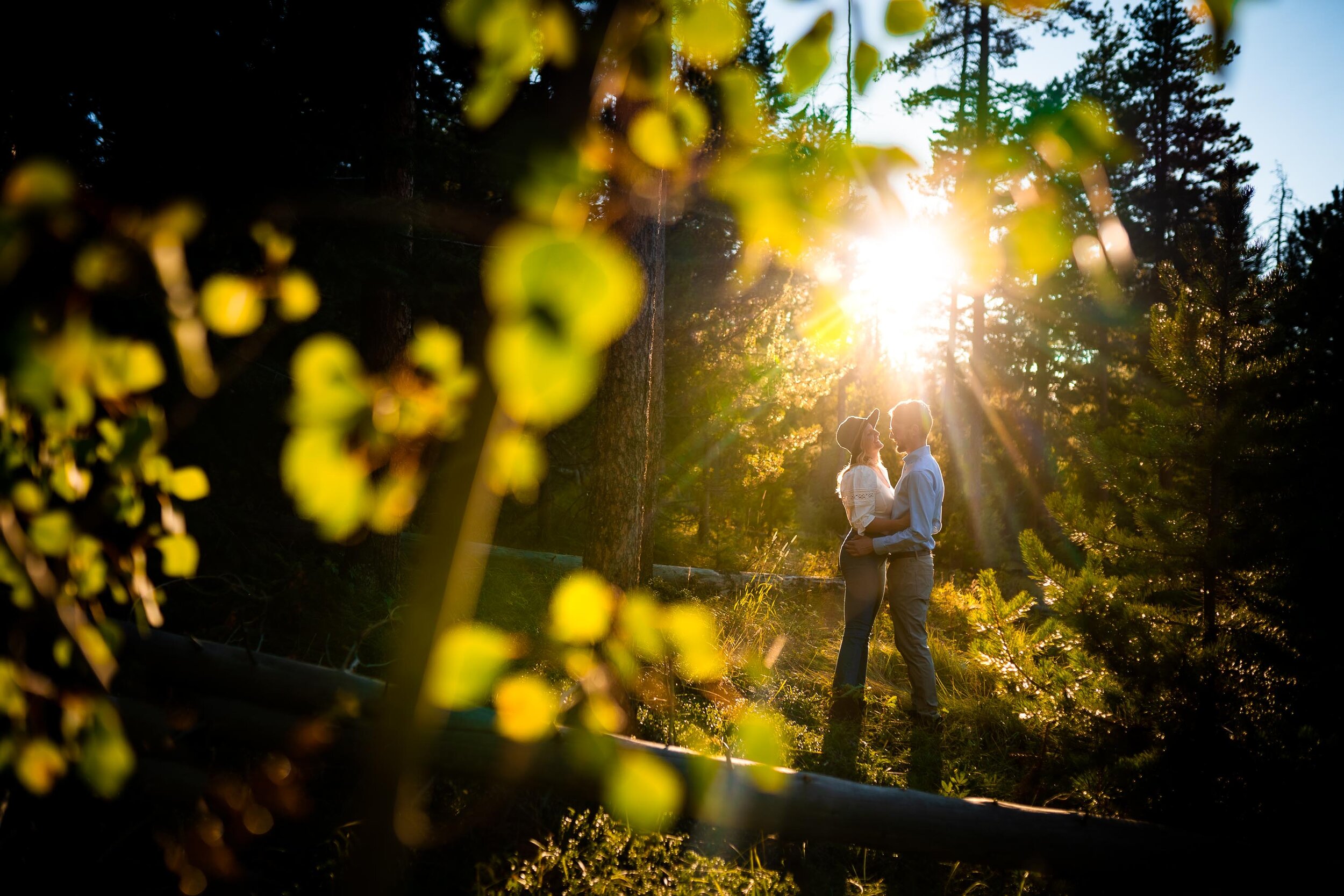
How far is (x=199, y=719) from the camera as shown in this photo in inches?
106

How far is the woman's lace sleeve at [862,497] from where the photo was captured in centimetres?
439

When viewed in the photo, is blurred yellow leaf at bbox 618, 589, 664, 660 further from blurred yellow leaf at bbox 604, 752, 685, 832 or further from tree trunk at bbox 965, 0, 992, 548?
tree trunk at bbox 965, 0, 992, 548

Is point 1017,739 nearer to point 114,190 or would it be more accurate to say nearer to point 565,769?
point 565,769

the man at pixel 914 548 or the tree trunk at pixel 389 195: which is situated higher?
the tree trunk at pixel 389 195

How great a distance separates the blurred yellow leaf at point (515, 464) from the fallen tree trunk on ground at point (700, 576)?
302 inches

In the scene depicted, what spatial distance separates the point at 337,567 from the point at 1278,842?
23.2 feet

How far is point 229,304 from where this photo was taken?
756mm

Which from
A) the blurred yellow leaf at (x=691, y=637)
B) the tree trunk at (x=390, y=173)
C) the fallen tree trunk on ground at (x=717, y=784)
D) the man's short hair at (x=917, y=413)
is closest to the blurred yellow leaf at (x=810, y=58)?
the blurred yellow leaf at (x=691, y=637)

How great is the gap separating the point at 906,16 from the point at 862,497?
383 cm

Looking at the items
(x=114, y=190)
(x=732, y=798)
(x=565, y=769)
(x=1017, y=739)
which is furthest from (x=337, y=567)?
(x=1017, y=739)

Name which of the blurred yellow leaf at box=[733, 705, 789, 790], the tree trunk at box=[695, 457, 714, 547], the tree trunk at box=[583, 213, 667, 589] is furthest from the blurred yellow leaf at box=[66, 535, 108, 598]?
the tree trunk at box=[695, 457, 714, 547]

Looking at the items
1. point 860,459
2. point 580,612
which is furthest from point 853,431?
point 580,612

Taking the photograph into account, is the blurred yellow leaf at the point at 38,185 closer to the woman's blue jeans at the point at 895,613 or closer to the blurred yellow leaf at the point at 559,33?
the blurred yellow leaf at the point at 559,33

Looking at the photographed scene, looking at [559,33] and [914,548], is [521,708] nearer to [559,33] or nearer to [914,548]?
[559,33]
